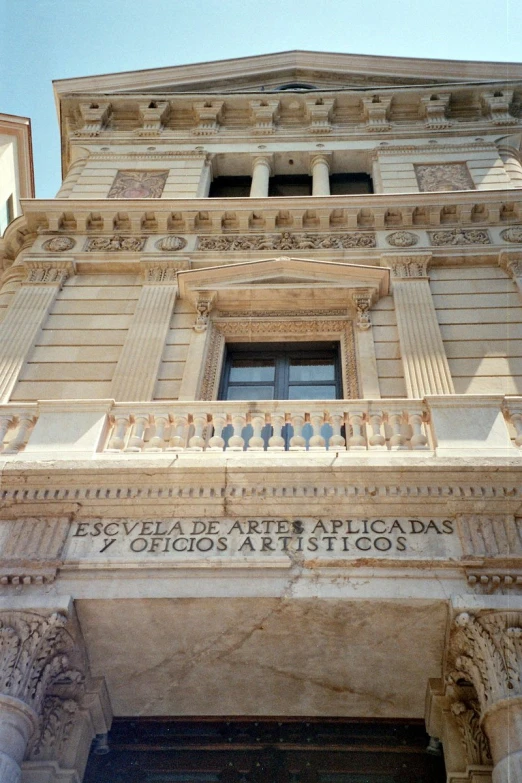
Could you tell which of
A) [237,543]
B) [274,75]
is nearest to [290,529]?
[237,543]

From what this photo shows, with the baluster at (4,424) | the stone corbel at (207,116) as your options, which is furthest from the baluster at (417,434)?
the stone corbel at (207,116)

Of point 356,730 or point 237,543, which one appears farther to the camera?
point 356,730

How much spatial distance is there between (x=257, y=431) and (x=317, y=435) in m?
0.74

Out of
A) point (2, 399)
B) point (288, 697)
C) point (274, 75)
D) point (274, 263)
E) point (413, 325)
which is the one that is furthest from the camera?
point (274, 75)

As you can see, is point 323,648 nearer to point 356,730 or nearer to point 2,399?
point 356,730

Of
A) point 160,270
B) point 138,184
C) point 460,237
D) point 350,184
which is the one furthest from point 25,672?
point 350,184

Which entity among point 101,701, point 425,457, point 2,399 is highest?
point 2,399

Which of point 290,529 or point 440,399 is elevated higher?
point 440,399

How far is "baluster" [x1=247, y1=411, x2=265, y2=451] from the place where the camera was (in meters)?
8.95

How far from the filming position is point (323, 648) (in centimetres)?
795

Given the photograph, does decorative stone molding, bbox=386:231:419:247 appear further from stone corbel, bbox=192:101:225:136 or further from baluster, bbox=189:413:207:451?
baluster, bbox=189:413:207:451

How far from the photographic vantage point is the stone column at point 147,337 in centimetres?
1116

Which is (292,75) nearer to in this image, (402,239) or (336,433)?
(402,239)

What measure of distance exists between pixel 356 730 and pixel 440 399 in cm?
391
